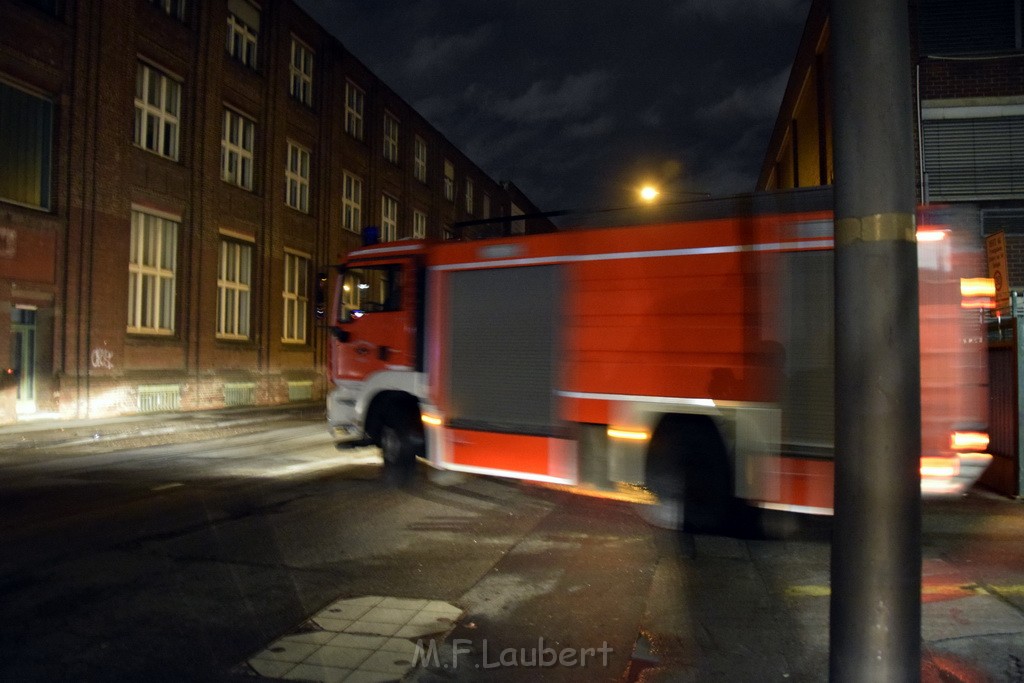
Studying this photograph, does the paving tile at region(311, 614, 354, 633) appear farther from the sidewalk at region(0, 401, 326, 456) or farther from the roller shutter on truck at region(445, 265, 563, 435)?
the sidewalk at region(0, 401, 326, 456)

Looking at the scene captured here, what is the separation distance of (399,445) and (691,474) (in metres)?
4.19

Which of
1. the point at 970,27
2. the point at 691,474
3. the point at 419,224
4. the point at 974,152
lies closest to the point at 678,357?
the point at 691,474

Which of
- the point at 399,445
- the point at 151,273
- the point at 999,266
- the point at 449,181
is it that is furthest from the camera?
the point at 449,181

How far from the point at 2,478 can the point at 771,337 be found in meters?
9.74

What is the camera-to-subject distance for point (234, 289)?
975 inches

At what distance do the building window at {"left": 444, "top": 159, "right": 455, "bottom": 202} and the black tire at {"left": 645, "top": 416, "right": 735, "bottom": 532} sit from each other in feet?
122

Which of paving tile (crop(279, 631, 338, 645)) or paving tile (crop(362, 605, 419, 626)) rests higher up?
paving tile (crop(362, 605, 419, 626))

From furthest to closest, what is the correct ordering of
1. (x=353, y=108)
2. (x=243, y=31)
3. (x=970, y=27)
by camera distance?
(x=353, y=108) → (x=243, y=31) → (x=970, y=27)

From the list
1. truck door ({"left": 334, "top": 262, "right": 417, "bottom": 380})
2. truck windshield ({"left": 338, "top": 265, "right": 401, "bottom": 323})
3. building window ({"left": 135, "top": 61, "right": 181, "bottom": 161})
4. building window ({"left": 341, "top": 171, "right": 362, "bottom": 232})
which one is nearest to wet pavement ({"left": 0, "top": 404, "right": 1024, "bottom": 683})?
truck door ({"left": 334, "top": 262, "right": 417, "bottom": 380})

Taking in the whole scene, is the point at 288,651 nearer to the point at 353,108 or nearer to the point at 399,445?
the point at 399,445

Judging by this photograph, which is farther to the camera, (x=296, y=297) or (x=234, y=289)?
(x=296, y=297)

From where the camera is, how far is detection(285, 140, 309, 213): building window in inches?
1098

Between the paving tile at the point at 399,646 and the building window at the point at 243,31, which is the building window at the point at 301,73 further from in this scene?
the paving tile at the point at 399,646

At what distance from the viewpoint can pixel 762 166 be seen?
134 feet
